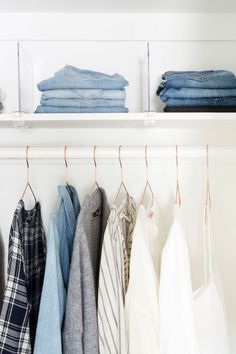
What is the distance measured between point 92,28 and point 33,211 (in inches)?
25.5

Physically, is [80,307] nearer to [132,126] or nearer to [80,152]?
[80,152]

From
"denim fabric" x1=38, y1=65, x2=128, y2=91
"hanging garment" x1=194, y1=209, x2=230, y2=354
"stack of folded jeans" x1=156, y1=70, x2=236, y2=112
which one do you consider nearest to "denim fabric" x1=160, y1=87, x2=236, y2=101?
"stack of folded jeans" x1=156, y1=70, x2=236, y2=112

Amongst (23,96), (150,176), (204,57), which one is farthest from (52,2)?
(150,176)

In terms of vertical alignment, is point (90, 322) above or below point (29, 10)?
below

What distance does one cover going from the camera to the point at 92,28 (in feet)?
4.44

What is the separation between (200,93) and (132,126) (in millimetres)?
271

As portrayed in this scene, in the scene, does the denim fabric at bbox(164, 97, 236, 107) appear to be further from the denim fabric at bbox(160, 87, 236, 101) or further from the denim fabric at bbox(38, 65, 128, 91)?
the denim fabric at bbox(38, 65, 128, 91)

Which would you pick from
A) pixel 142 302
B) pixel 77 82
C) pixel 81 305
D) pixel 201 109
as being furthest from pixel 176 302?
pixel 77 82

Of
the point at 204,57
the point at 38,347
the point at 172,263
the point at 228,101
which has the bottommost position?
the point at 38,347

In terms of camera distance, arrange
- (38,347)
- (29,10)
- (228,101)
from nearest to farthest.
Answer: (38,347)
(228,101)
(29,10)

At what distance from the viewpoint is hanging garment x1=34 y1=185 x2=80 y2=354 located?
3.32ft

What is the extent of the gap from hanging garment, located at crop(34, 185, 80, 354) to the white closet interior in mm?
214

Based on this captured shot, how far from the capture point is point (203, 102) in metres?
1.19

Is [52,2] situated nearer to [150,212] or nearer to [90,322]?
[150,212]
